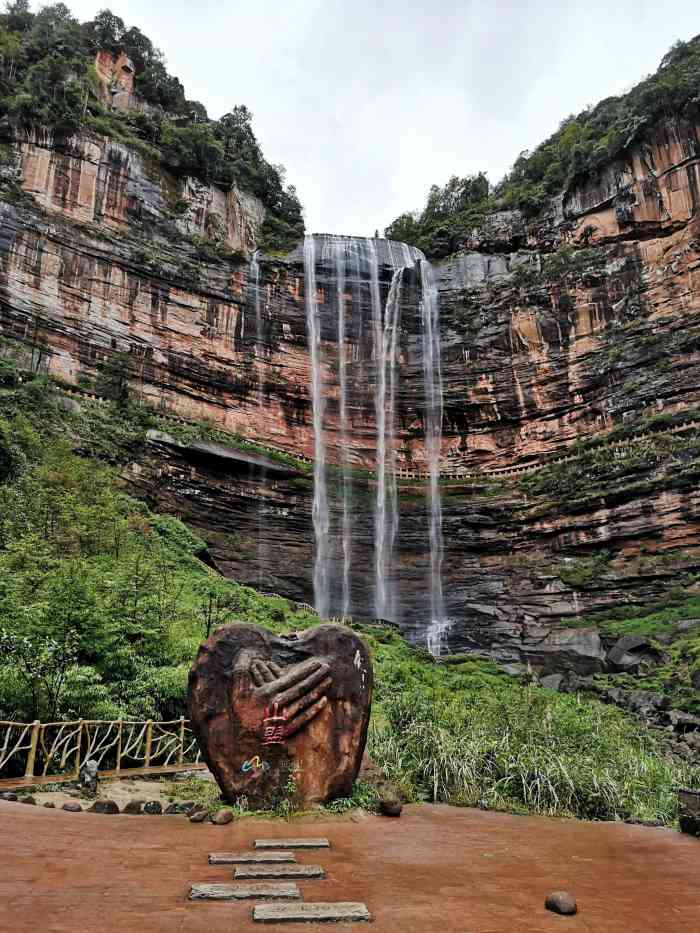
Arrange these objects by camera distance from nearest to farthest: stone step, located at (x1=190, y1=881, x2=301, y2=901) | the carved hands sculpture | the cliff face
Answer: stone step, located at (x1=190, y1=881, x2=301, y2=901) → the carved hands sculpture → the cliff face

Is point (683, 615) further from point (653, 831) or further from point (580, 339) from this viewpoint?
point (653, 831)

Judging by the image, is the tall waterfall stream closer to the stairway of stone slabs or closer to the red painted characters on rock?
the red painted characters on rock

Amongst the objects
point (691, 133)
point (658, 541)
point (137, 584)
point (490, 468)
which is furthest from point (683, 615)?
point (691, 133)

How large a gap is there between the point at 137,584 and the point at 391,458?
2023cm

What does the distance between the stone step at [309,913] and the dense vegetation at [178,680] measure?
3840 mm

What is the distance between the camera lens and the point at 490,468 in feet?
102

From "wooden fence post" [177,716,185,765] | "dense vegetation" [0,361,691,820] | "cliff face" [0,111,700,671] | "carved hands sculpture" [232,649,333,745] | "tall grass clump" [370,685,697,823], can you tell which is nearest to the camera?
"carved hands sculpture" [232,649,333,745]

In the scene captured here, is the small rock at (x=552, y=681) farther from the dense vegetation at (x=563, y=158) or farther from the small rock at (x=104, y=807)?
the dense vegetation at (x=563, y=158)

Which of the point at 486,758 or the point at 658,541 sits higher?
the point at 658,541

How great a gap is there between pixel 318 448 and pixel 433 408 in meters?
6.35

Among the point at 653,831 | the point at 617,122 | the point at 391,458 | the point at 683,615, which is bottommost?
the point at 653,831

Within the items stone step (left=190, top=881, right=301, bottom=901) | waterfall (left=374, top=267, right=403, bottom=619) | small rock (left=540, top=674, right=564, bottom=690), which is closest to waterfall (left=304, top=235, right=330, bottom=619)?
waterfall (left=374, top=267, right=403, bottom=619)

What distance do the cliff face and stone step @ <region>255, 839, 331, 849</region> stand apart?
59.8 feet

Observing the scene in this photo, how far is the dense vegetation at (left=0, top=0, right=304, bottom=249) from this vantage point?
92.9 feet
